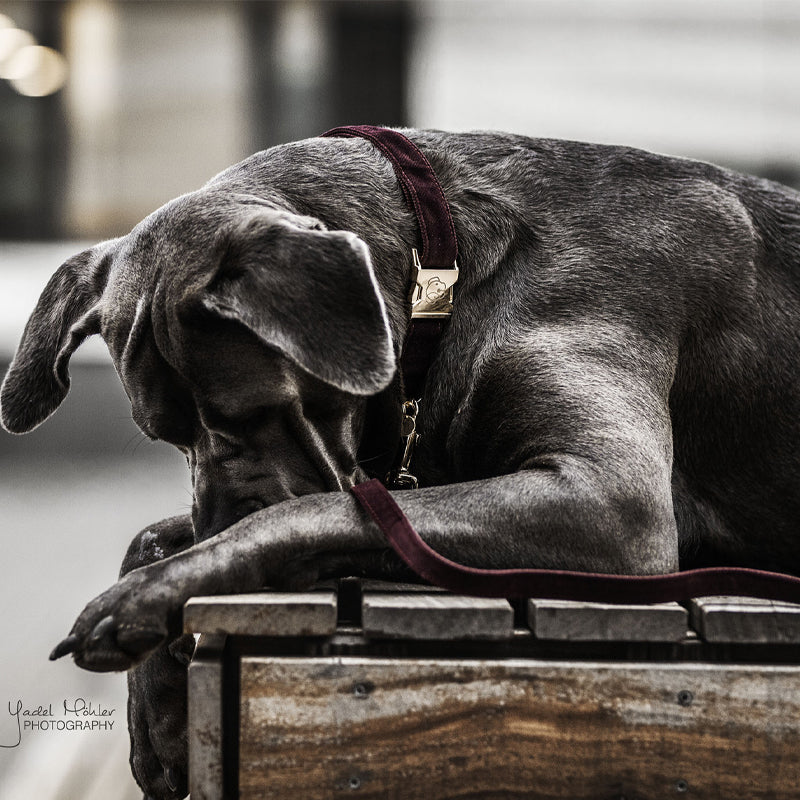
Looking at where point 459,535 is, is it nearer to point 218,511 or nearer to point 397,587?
point 397,587

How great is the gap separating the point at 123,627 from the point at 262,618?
0.21 metres

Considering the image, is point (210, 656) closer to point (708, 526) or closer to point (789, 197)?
point (708, 526)

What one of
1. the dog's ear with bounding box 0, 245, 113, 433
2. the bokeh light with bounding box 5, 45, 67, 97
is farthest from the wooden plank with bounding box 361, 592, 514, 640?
the bokeh light with bounding box 5, 45, 67, 97

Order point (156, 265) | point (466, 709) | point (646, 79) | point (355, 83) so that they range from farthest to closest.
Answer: point (355, 83) < point (646, 79) < point (156, 265) < point (466, 709)

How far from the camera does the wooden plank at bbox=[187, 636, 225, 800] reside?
5.22ft

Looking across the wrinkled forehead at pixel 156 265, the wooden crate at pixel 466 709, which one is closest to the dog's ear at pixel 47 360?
the wrinkled forehead at pixel 156 265

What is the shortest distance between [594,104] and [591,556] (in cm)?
704

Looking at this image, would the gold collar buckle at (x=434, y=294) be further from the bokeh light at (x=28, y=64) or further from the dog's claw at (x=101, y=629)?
the bokeh light at (x=28, y=64)

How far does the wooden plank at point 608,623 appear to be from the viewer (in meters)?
1.63

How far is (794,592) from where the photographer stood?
1769 millimetres

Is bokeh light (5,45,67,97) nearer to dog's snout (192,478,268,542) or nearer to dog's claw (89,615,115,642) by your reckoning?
dog's snout (192,478,268,542)

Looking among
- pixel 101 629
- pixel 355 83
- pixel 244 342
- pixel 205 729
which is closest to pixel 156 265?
pixel 244 342

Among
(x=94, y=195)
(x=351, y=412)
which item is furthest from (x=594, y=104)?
(x=351, y=412)

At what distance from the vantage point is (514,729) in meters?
1.57
